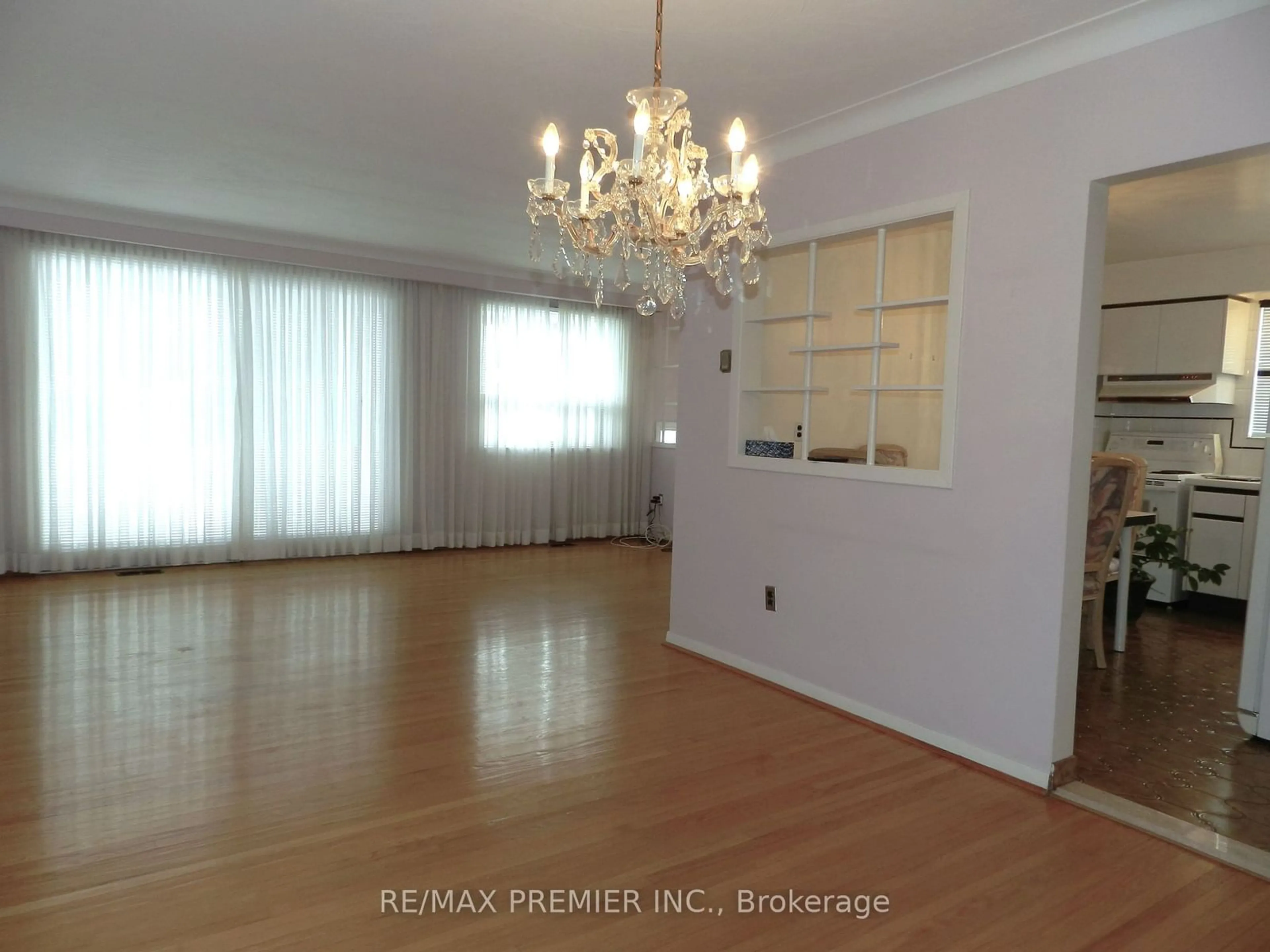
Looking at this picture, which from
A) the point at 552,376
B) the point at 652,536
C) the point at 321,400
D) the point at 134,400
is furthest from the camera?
the point at 652,536

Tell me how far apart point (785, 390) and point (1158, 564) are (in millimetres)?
3264

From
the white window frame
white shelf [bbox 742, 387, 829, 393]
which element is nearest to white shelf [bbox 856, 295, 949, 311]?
the white window frame

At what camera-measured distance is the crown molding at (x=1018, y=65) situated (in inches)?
100.0

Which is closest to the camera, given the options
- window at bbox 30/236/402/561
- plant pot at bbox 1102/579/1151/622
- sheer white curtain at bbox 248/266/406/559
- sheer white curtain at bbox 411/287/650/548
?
plant pot at bbox 1102/579/1151/622

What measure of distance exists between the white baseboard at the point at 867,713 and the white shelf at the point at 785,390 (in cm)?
132

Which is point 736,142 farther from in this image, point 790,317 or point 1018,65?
point 790,317

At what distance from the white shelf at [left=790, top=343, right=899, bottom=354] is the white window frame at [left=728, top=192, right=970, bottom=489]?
0.53 ft

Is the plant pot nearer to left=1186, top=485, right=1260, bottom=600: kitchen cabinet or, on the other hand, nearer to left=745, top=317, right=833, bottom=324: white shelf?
left=1186, top=485, right=1260, bottom=600: kitchen cabinet

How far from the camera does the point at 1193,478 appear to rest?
5.71 metres

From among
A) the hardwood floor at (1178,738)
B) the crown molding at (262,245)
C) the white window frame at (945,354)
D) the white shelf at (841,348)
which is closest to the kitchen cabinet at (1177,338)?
the hardwood floor at (1178,738)

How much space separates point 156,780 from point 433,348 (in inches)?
203

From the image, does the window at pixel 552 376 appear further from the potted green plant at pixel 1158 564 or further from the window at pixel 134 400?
the potted green plant at pixel 1158 564

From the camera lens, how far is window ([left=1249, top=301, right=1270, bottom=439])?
Answer: 5832mm

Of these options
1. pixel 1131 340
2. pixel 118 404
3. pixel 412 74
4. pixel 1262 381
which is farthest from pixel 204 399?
pixel 1262 381
